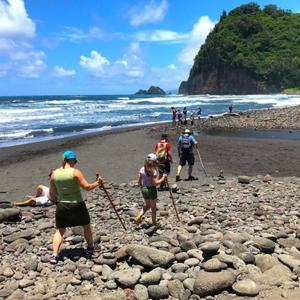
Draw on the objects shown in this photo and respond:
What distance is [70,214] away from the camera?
7.91 m

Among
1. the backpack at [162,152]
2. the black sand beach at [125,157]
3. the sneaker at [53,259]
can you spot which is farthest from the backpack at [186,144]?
the sneaker at [53,259]

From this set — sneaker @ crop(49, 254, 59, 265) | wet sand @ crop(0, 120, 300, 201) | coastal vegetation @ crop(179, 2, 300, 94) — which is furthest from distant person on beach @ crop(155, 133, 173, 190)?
coastal vegetation @ crop(179, 2, 300, 94)

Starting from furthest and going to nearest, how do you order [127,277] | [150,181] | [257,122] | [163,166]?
1. [257,122]
2. [163,166]
3. [150,181]
4. [127,277]

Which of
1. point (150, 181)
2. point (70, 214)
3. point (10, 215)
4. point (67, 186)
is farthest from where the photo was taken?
point (10, 215)

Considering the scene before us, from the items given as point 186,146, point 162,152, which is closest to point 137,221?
point 162,152

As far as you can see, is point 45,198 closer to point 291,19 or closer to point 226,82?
point 226,82

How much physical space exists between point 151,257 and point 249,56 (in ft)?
531

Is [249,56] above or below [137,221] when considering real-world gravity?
above

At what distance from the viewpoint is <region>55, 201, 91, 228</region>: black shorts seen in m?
7.89

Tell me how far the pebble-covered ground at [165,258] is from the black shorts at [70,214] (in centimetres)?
62

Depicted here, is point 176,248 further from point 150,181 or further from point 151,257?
point 150,181

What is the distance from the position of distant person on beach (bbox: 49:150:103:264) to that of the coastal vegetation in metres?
151

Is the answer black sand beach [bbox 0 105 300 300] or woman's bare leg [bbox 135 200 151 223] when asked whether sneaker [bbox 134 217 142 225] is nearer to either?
woman's bare leg [bbox 135 200 151 223]

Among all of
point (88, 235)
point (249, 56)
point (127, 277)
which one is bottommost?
point (127, 277)
